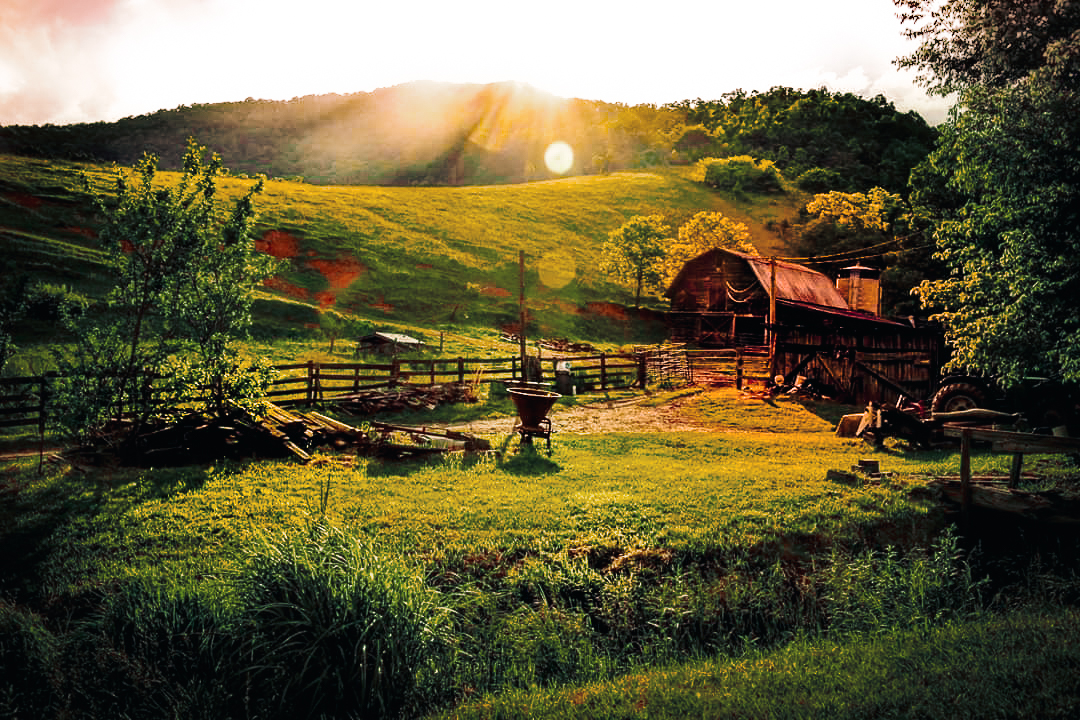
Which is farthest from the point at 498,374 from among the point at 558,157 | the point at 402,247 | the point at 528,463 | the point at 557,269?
the point at 558,157

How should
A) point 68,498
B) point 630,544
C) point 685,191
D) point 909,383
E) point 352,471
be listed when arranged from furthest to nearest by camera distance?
point 685,191 < point 909,383 < point 352,471 < point 68,498 < point 630,544

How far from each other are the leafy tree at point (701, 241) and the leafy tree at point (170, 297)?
44.0 m

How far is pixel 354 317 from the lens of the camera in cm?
3941

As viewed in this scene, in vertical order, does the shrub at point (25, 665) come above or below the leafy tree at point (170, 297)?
below

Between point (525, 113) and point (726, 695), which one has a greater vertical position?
point (525, 113)

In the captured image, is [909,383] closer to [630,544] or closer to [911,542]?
[911,542]

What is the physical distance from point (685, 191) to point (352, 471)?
81571mm

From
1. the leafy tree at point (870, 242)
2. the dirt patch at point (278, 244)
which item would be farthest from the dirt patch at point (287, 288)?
the leafy tree at point (870, 242)

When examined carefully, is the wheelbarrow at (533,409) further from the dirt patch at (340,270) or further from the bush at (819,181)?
the bush at (819,181)

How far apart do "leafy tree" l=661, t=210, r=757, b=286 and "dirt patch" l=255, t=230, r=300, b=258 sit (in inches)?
1270

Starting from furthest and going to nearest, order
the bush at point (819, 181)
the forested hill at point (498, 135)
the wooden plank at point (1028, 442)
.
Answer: the forested hill at point (498, 135)
the bush at point (819, 181)
the wooden plank at point (1028, 442)

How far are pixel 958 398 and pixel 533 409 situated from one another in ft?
45.2

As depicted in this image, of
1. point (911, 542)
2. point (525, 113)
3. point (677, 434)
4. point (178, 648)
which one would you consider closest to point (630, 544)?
point (911, 542)

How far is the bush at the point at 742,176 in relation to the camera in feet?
287
